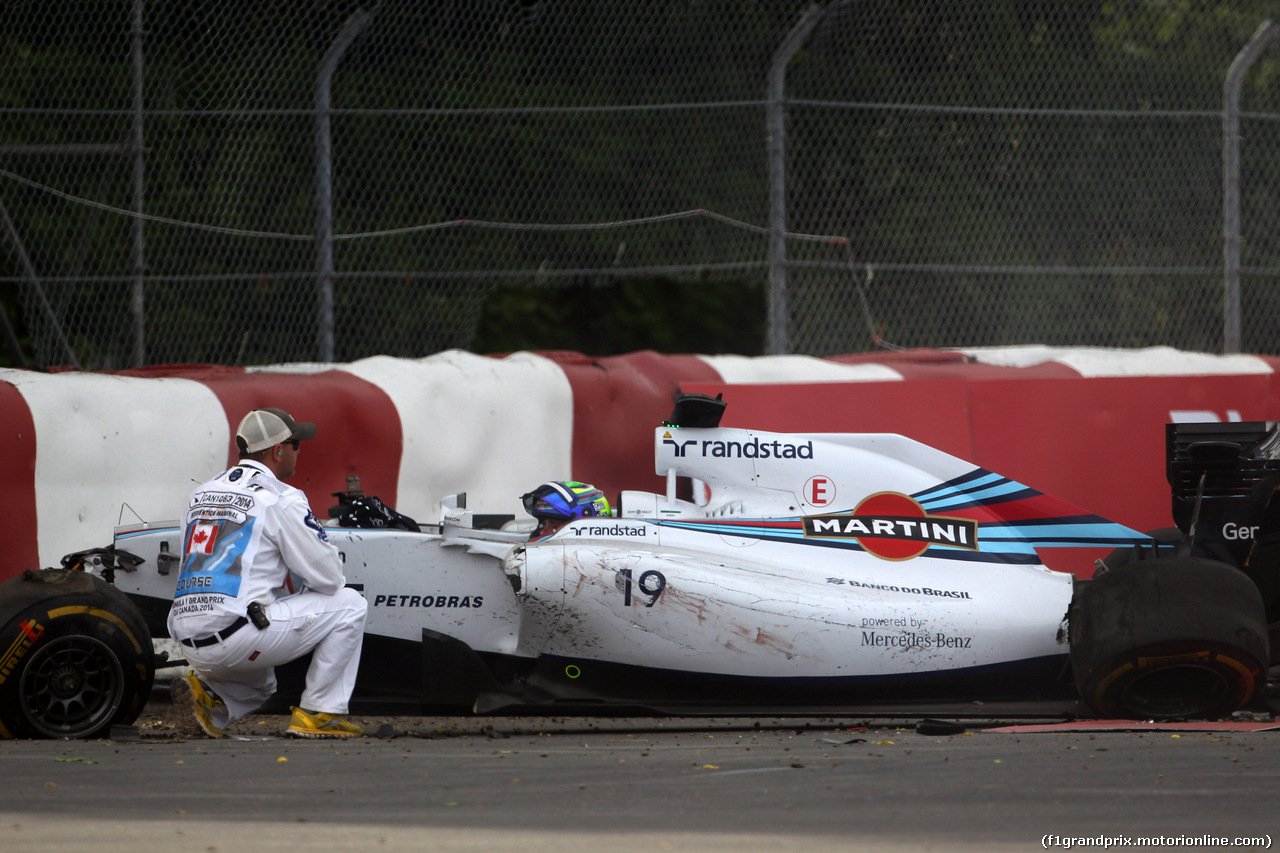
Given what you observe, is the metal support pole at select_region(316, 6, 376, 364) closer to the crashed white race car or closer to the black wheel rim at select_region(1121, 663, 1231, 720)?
the crashed white race car

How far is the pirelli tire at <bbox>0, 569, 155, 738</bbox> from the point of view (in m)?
5.11

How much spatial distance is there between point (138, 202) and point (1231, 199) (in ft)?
20.2

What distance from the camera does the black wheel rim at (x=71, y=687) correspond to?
5.15m

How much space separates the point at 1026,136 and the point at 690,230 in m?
2.14

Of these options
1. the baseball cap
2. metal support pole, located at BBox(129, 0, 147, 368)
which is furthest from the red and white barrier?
the baseball cap

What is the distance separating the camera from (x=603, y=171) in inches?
356

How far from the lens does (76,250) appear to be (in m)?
7.98

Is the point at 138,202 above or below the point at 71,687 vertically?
above

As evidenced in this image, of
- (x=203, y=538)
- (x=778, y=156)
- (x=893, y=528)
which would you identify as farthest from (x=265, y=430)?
(x=778, y=156)

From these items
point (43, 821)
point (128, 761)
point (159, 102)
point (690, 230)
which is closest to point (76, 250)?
point (159, 102)

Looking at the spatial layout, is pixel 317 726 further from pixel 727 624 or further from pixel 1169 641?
pixel 1169 641

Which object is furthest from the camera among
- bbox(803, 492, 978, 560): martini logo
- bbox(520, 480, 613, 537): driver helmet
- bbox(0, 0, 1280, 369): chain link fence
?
bbox(0, 0, 1280, 369): chain link fence

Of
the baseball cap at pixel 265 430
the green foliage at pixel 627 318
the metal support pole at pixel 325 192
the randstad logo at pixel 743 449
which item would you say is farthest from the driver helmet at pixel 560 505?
the green foliage at pixel 627 318

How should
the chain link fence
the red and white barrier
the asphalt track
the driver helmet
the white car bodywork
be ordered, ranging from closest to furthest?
the asphalt track
the white car bodywork
the driver helmet
the red and white barrier
the chain link fence
